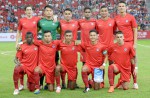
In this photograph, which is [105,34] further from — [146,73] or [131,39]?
[146,73]

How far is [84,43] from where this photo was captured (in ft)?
29.3

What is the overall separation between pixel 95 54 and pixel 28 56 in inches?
61.6

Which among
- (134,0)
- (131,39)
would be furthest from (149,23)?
(131,39)

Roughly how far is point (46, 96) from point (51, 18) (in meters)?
2.01

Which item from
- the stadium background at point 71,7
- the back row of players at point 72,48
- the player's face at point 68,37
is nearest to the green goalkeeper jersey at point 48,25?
the back row of players at point 72,48

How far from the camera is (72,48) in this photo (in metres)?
8.75

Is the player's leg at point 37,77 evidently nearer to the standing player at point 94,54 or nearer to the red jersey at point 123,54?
the standing player at point 94,54

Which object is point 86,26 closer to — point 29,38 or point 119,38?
point 119,38

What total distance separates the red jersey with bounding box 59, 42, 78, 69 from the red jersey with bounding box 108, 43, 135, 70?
92cm

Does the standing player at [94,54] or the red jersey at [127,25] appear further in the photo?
the red jersey at [127,25]

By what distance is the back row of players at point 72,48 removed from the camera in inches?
335

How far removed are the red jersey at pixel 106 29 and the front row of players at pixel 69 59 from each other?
13.3 inches

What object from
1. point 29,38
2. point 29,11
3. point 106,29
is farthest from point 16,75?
point 106,29

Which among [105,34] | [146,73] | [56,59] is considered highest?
[105,34]
